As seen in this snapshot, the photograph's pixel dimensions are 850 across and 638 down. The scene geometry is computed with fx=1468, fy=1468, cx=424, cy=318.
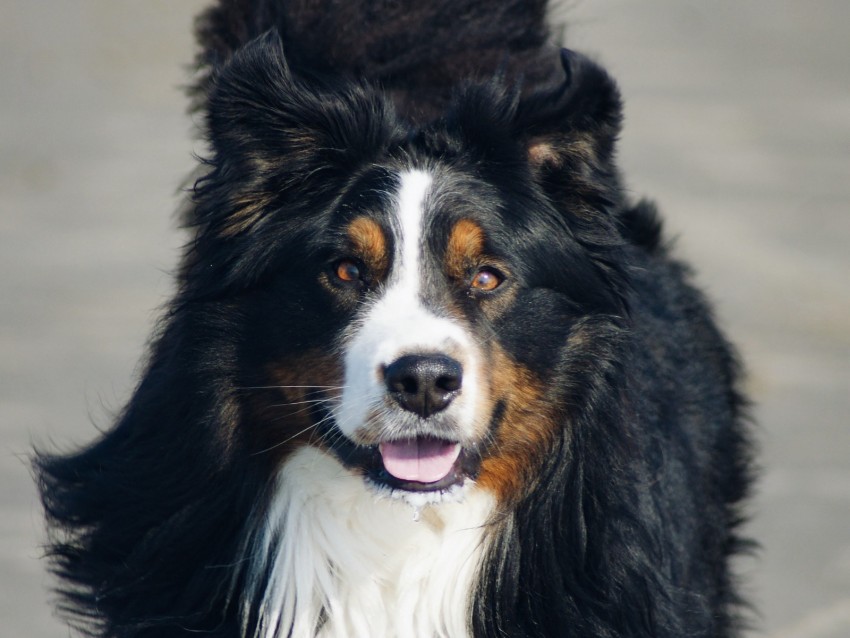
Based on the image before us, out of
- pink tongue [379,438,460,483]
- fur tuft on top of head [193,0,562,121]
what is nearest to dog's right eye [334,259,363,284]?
pink tongue [379,438,460,483]

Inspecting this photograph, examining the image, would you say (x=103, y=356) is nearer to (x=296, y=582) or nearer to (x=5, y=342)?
(x=5, y=342)

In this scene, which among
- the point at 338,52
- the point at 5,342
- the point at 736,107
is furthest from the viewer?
the point at 736,107

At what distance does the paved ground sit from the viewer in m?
6.16

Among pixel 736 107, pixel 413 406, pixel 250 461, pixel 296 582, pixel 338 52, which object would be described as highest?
pixel 736 107

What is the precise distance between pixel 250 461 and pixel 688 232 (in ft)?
17.3

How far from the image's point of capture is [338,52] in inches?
196

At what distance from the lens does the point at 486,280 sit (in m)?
3.87

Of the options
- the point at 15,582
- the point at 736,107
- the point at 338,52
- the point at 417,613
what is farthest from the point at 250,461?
the point at 736,107

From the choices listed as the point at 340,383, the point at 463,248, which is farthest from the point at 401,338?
the point at 463,248

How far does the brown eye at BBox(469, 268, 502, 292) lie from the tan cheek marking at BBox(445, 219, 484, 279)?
0.12 feet

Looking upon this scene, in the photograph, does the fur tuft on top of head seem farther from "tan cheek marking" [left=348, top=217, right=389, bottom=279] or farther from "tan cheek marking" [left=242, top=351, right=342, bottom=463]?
"tan cheek marking" [left=242, top=351, right=342, bottom=463]

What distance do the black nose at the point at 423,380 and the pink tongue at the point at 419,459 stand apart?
0.18 meters

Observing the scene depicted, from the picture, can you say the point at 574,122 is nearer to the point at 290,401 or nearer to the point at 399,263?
the point at 399,263

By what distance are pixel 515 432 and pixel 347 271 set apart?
62 centimetres
